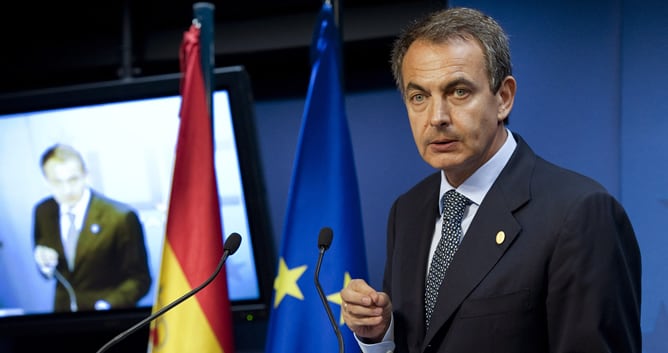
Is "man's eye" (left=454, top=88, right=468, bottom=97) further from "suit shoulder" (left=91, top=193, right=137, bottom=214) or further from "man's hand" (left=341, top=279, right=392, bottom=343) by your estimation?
"suit shoulder" (left=91, top=193, right=137, bottom=214)

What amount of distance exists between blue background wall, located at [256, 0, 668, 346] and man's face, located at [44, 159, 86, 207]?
1614 mm

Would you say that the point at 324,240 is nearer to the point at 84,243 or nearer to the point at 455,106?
the point at 455,106

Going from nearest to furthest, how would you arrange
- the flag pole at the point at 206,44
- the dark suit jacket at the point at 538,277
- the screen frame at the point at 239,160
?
the dark suit jacket at the point at 538,277, the flag pole at the point at 206,44, the screen frame at the point at 239,160

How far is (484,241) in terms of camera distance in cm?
151

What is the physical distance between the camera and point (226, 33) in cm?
308

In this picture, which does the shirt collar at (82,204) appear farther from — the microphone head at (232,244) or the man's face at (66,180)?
the microphone head at (232,244)

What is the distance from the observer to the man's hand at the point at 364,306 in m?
1.54

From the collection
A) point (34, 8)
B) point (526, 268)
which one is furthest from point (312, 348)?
point (34, 8)

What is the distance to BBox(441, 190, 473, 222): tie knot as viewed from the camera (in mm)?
1635

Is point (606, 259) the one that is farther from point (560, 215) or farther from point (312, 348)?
point (312, 348)

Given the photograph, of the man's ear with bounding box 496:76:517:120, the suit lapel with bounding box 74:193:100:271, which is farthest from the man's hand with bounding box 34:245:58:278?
the man's ear with bounding box 496:76:517:120

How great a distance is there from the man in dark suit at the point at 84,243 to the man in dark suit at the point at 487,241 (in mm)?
1415

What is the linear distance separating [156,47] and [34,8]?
0.58 meters

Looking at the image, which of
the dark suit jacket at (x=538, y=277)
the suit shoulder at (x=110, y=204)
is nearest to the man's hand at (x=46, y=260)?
the suit shoulder at (x=110, y=204)
